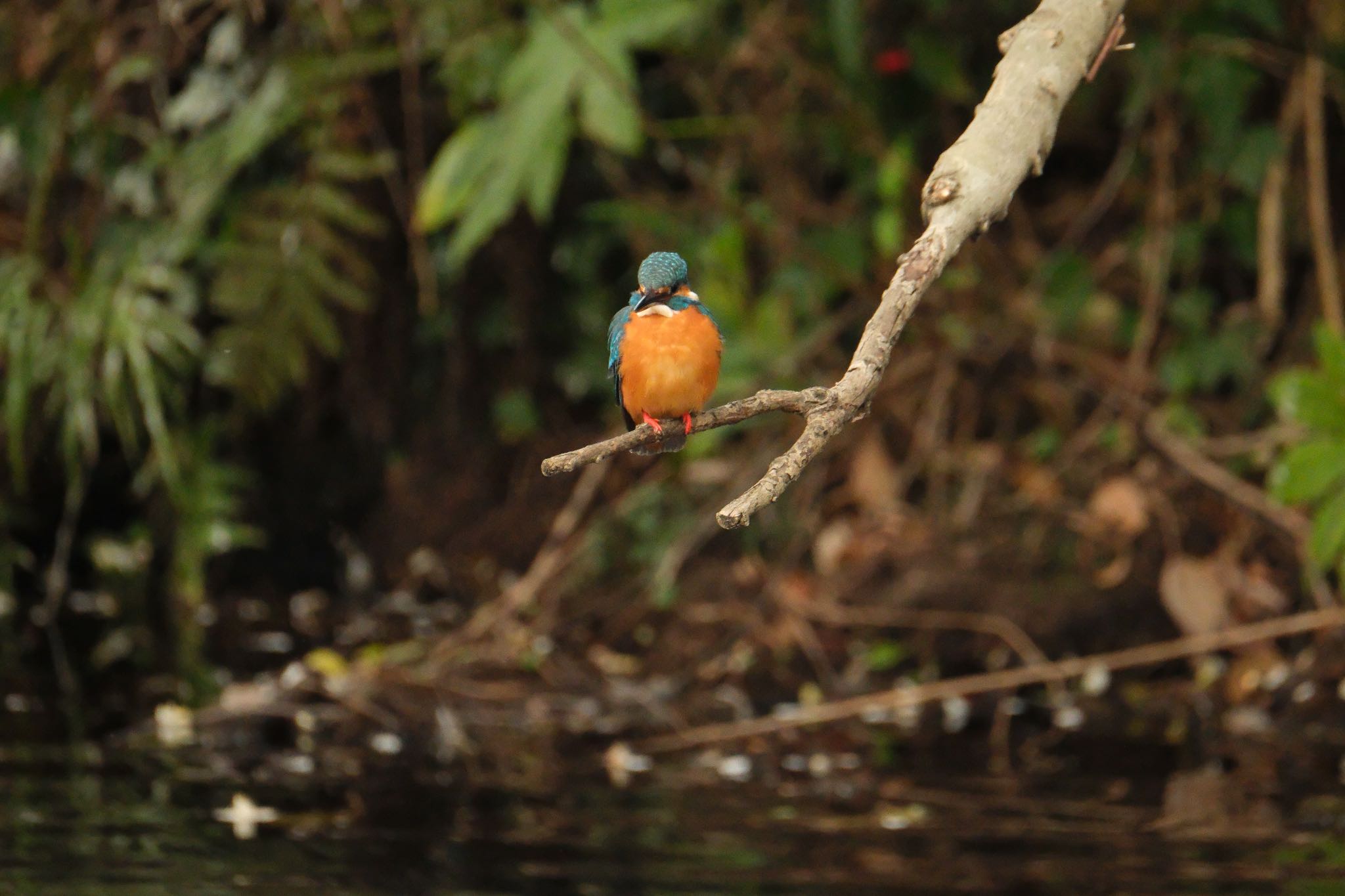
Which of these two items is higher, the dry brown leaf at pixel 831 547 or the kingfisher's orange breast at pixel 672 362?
the dry brown leaf at pixel 831 547

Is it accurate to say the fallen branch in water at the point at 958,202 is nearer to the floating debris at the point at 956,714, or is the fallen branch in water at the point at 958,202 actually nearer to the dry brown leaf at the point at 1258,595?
the floating debris at the point at 956,714

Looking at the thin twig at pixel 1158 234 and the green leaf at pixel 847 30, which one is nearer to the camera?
the green leaf at pixel 847 30

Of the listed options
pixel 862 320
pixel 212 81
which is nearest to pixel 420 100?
pixel 212 81

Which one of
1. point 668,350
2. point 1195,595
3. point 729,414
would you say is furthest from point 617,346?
point 1195,595

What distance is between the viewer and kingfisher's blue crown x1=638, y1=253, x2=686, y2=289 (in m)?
1.79

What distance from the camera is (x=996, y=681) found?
454 cm

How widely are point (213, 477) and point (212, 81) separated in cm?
139

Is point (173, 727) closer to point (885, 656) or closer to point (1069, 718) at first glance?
point (885, 656)

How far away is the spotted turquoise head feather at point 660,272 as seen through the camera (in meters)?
1.79

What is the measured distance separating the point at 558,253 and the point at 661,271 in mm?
4289

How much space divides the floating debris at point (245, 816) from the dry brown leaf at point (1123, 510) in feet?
9.02

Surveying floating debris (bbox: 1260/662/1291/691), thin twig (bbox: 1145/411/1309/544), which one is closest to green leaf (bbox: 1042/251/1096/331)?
thin twig (bbox: 1145/411/1309/544)

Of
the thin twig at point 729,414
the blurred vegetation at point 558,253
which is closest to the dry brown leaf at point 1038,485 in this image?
the blurred vegetation at point 558,253

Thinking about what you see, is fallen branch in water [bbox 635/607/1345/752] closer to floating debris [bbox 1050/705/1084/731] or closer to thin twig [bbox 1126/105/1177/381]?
floating debris [bbox 1050/705/1084/731]
